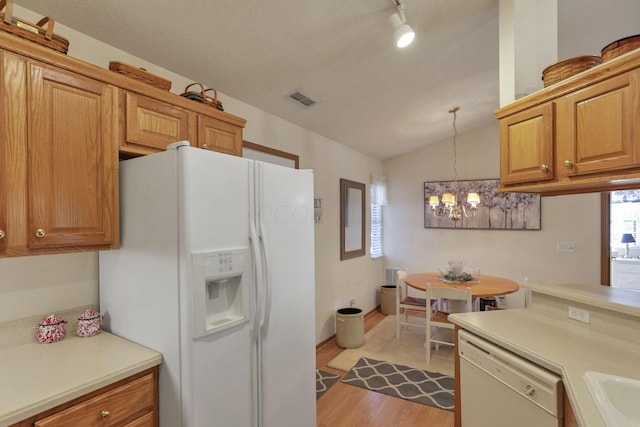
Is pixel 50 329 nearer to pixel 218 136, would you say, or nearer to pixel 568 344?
pixel 218 136

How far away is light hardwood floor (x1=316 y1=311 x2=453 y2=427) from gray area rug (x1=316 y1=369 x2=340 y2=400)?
→ 1.8 inches

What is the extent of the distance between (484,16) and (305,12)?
4.59 ft

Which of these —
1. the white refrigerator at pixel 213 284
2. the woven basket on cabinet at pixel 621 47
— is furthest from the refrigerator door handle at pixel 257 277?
the woven basket on cabinet at pixel 621 47

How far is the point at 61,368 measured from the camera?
136 centimetres

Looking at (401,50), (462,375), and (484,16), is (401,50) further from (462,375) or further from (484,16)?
(462,375)

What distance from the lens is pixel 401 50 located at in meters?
2.57

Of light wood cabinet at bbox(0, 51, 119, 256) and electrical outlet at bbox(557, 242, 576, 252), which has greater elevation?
light wood cabinet at bbox(0, 51, 119, 256)

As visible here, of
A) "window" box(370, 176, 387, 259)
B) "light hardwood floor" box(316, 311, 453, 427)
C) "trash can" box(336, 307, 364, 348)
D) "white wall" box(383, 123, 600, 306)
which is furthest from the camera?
"window" box(370, 176, 387, 259)

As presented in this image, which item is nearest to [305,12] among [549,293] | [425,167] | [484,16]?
[484,16]

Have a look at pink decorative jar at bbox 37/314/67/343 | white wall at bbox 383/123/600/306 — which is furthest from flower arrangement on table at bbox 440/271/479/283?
pink decorative jar at bbox 37/314/67/343

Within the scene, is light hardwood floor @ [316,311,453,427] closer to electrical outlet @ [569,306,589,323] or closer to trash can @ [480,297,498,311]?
electrical outlet @ [569,306,589,323]

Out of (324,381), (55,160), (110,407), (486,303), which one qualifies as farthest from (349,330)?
(55,160)

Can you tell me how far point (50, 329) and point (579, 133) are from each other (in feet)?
9.11

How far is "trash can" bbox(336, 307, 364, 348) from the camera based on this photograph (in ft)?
12.6
